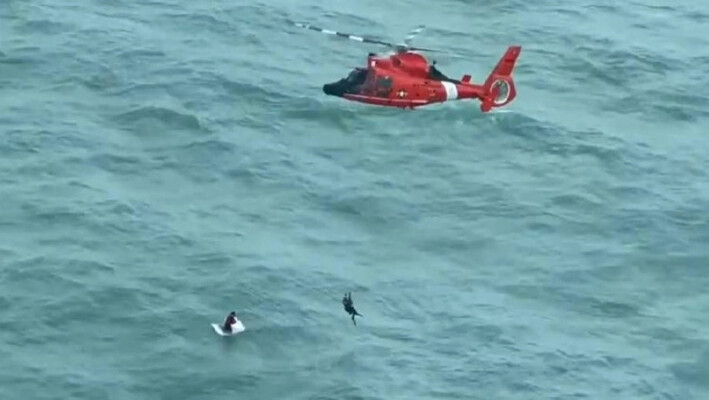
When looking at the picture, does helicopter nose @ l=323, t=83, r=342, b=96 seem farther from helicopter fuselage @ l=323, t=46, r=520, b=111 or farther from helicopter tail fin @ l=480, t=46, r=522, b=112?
helicopter tail fin @ l=480, t=46, r=522, b=112

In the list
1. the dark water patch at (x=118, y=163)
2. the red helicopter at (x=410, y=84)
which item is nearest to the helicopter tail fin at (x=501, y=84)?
the red helicopter at (x=410, y=84)

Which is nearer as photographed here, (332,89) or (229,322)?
(229,322)

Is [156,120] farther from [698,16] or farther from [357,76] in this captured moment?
[698,16]

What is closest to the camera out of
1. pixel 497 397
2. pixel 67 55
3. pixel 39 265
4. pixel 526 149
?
pixel 497 397

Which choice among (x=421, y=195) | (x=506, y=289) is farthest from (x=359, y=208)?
(x=506, y=289)

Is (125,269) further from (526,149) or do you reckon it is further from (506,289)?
(526,149)

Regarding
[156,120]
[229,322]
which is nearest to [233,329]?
[229,322]
